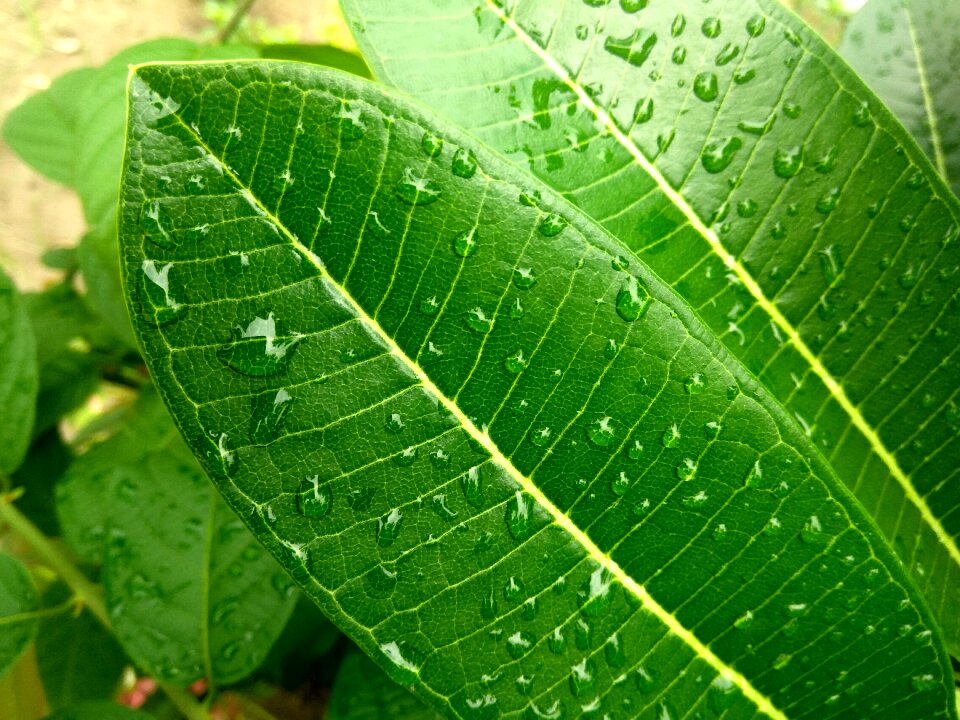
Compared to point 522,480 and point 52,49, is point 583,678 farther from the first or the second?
point 52,49

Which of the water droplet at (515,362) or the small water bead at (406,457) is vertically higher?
the water droplet at (515,362)

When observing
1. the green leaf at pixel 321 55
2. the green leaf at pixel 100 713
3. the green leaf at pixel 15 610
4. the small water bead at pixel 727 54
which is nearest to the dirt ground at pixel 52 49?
the green leaf at pixel 321 55

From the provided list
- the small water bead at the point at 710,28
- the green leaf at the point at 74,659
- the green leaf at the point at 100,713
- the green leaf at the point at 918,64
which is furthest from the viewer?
the green leaf at the point at 74,659

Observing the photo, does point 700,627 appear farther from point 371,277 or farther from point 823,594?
point 371,277

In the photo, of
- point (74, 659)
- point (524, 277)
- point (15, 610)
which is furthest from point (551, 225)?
point (74, 659)

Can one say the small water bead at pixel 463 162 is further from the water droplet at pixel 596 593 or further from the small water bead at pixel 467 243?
the water droplet at pixel 596 593

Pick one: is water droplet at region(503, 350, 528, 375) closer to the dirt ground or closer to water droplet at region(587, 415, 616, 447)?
water droplet at region(587, 415, 616, 447)
